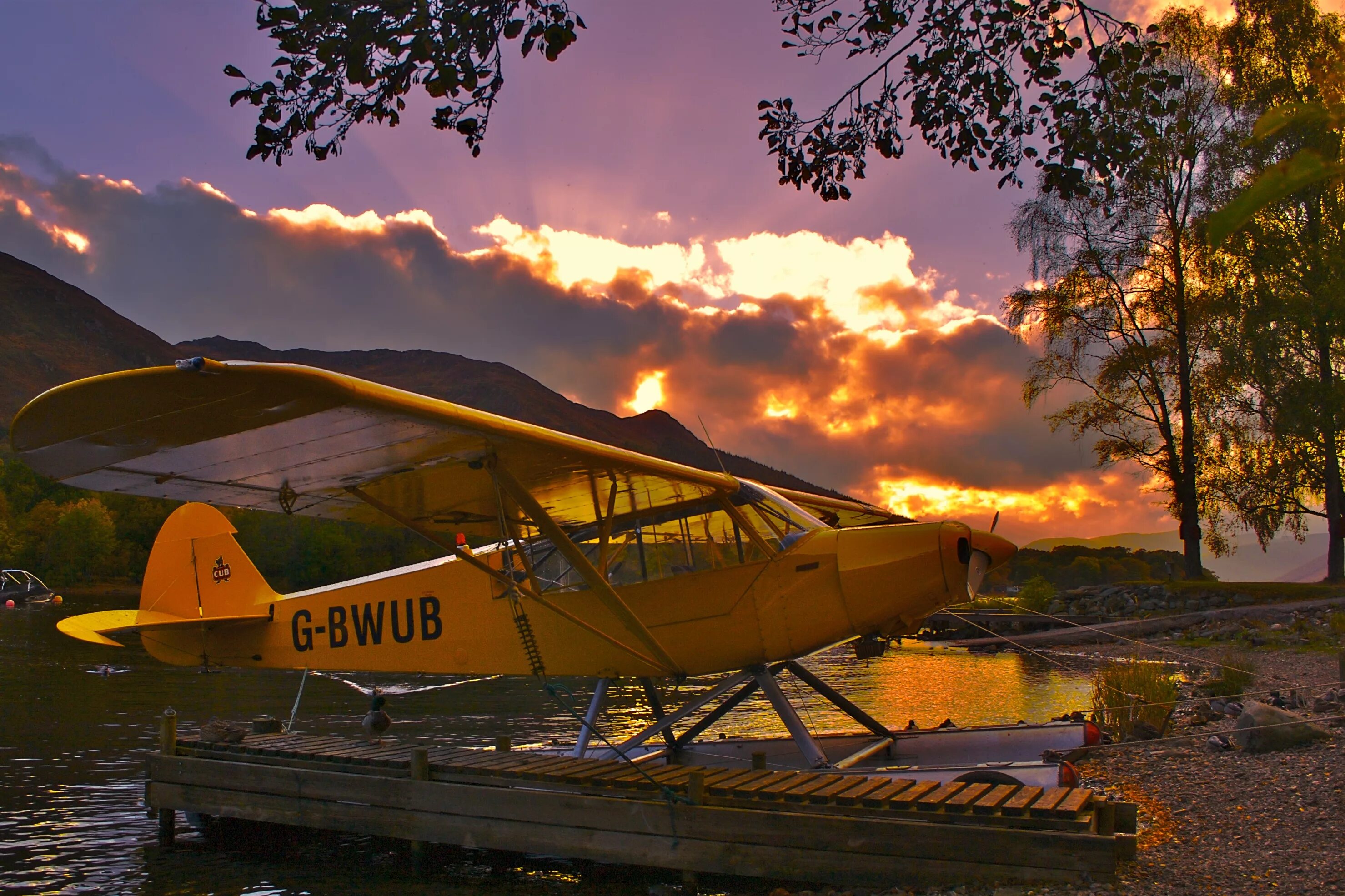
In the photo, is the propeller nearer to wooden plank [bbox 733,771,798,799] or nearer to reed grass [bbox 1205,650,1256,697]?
wooden plank [bbox 733,771,798,799]

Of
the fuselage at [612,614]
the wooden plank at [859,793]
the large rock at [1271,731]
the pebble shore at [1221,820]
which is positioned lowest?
the pebble shore at [1221,820]

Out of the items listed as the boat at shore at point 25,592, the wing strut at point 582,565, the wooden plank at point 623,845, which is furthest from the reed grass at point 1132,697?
the boat at shore at point 25,592

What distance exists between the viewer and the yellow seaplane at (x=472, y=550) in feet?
18.5

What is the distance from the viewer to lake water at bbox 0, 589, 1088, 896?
6.71 metres

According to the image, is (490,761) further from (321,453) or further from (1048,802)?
(1048,802)

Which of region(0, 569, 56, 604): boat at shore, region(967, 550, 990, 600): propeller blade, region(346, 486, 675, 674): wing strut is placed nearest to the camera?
region(346, 486, 675, 674): wing strut

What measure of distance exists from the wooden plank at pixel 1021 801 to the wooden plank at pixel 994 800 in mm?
25

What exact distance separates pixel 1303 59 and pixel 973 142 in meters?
23.8

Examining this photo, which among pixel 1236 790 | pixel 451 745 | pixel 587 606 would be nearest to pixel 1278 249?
pixel 1236 790

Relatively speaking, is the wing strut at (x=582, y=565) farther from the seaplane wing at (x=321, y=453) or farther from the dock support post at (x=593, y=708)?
the dock support post at (x=593, y=708)

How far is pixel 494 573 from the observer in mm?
7246

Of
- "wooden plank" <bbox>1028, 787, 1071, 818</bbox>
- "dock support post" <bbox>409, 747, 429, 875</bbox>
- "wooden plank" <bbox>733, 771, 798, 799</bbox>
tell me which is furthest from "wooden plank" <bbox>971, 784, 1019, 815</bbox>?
"dock support post" <bbox>409, 747, 429, 875</bbox>

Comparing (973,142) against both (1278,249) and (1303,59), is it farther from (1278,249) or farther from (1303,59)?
(1303,59)

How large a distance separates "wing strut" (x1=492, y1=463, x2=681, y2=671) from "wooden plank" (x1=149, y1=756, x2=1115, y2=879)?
61.0 inches
